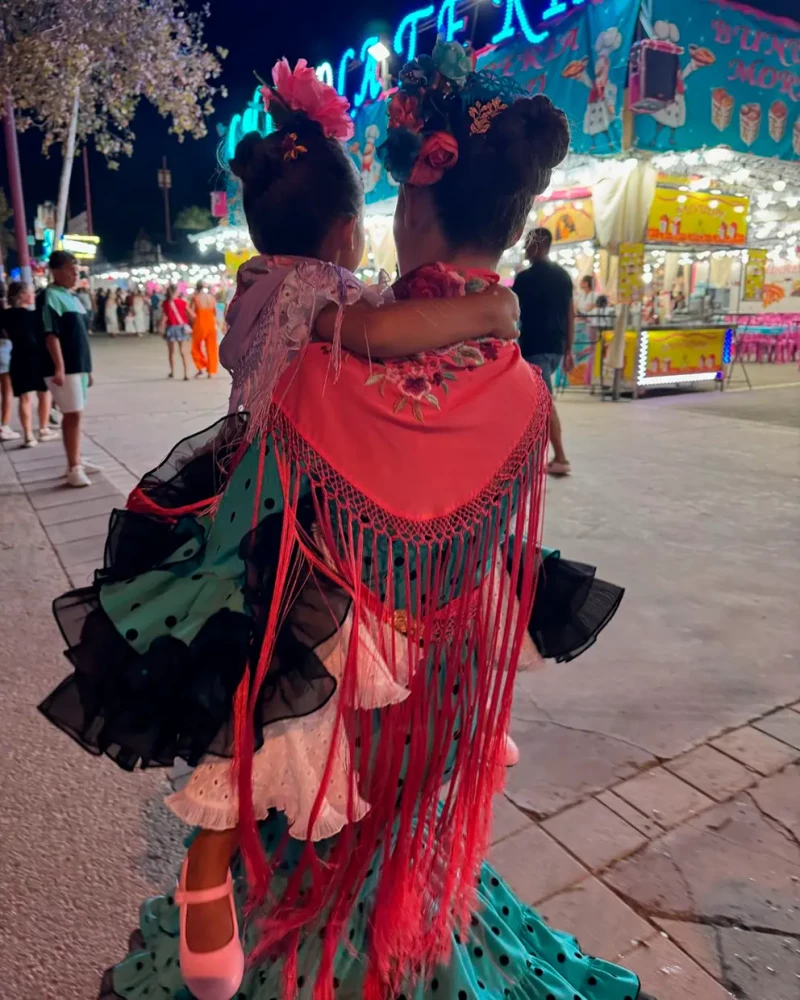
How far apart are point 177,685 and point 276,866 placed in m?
0.45

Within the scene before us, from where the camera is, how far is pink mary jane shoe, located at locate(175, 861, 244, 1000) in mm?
1082

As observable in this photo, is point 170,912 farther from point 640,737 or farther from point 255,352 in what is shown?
point 640,737

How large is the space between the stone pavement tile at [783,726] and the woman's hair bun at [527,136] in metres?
1.99

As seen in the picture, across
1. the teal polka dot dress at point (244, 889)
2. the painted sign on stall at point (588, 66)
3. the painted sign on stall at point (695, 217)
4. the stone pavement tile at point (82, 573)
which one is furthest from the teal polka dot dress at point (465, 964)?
the painted sign on stall at point (695, 217)

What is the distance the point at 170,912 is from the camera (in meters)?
1.42

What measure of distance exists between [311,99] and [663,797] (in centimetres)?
193

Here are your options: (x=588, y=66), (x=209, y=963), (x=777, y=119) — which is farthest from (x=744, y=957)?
(x=777, y=119)

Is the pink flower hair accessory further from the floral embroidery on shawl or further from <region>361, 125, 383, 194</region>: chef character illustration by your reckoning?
<region>361, 125, 383, 194</region>: chef character illustration

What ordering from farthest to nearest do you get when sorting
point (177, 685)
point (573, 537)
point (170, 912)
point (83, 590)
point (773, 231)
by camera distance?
1. point (773, 231)
2. point (573, 537)
3. point (170, 912)
4. point (83, 590)
5. point (177, 685)

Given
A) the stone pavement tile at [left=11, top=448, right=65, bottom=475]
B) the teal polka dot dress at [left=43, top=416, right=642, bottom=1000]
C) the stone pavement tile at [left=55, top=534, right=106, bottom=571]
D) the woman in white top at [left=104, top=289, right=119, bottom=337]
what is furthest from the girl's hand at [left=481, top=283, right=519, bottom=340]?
the woman in white top at [left=104, top=289, right=119, bottom=337]

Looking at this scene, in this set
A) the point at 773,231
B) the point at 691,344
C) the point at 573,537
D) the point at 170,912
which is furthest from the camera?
the point at 773,231

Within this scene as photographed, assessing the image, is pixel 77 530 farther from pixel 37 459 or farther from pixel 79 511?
pixel 37 459

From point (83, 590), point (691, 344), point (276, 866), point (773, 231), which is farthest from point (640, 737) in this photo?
point (773, 231)

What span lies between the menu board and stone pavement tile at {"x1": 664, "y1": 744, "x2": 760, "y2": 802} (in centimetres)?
826
